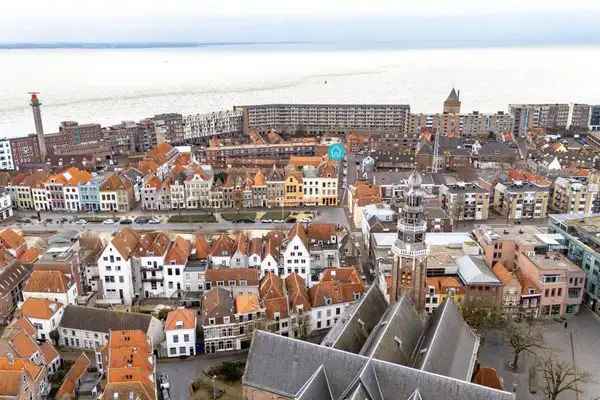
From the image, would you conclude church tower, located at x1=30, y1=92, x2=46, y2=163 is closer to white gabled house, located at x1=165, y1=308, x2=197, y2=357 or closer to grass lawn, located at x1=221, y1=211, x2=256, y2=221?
grass lawn, located at x1=221, y1=211, x2=256, y2=221

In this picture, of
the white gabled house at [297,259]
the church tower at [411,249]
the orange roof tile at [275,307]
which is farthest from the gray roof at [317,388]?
the white gabled house at [297,259]

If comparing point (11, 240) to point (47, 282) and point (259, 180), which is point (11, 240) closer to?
point (47, 282)

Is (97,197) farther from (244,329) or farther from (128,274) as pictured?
(244,329)

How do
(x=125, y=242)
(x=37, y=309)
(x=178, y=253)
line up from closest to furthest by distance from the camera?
(x=37, y=309) < (x=178, y=253) < (x=125, y=242)

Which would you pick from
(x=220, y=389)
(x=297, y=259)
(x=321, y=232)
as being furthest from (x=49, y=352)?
(x=321, y=232)

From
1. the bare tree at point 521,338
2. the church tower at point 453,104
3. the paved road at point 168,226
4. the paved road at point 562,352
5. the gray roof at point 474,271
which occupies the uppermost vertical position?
the church tower at point 453,104

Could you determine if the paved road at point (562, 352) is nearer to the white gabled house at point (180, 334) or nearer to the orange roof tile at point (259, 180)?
the white gabled house at point (180, 334)
